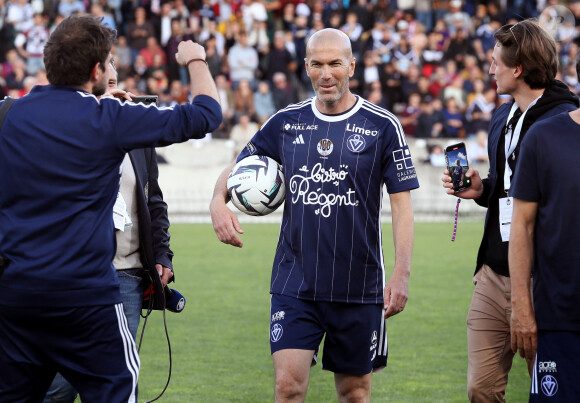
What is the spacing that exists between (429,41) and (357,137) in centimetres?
2182

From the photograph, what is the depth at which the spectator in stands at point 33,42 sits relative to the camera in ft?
82.6

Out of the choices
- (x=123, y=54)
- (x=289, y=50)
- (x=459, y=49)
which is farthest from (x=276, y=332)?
(x=459, y=49)

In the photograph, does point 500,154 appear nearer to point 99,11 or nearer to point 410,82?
point 410,82

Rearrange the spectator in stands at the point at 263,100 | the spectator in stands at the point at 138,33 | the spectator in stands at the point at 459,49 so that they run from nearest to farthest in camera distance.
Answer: the spectator in stands at the point at 263,100
the spectator in stands at the point at 138,33
the spectator in stands at the point at 459,49

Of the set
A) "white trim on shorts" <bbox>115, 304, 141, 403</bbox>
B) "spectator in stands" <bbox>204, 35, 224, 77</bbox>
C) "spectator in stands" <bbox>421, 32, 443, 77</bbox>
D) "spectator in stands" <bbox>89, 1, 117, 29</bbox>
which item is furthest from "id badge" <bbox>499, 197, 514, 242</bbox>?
"spectator in stands" <bbox>421, 32, 443, 77</bbox>

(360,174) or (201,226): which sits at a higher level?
(360,174)

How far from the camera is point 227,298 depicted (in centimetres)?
1259

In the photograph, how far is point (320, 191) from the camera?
5.65 metres

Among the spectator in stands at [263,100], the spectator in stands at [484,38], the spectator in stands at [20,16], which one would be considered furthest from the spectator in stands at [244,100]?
the spectator in stands at [484,38]

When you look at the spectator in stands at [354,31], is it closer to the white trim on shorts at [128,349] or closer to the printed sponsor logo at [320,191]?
the printed sponsor logo at [320,191]

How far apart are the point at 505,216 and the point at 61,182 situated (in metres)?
2.64

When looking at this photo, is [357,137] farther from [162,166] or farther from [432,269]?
[162,166]

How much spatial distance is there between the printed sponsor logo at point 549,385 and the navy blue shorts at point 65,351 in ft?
6.11

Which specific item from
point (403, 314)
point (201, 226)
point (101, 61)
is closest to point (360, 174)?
point (101, 61)
